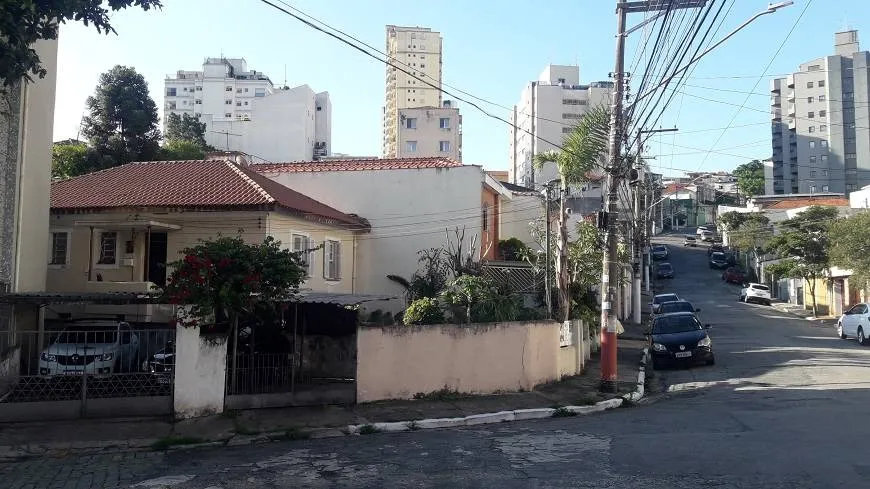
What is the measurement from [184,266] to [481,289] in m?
5.95

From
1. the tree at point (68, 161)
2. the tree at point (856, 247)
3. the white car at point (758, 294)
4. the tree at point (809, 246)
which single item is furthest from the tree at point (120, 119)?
the white car at point (758, 294)

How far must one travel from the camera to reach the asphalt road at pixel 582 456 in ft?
23.3

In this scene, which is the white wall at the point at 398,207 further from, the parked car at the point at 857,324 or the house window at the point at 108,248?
the parked car at the point at 857,324

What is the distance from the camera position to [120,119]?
→ 1292 inches

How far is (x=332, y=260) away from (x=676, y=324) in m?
10.4

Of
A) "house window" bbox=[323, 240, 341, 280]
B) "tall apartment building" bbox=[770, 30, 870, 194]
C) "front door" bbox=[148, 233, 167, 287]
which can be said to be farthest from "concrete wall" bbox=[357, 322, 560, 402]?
"tall apartment building" bbox=[770, 30, 870, 194]

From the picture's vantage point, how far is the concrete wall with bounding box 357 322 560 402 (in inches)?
488

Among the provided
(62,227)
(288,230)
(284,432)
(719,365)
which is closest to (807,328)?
(719,365)

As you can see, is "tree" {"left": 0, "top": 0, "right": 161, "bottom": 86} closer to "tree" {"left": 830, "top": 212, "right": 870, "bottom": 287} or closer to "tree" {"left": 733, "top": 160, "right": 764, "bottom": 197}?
"tree" {"left": 830, "top": 212, "right": 870, "bottom": 287}

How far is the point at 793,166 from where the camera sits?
9206 centimetres

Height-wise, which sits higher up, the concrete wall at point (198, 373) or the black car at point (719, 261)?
the black car at point (719, 261)

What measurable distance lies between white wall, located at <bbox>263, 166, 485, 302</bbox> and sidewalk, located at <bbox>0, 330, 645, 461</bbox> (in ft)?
34.2

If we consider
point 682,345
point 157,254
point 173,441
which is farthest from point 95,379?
point 682,345

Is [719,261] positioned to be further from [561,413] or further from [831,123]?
[561,413]
